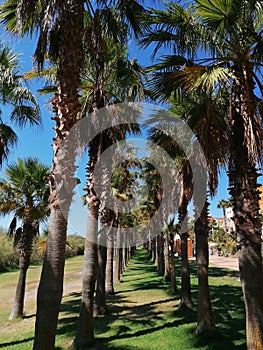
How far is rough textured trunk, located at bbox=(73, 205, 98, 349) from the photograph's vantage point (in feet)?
25.8

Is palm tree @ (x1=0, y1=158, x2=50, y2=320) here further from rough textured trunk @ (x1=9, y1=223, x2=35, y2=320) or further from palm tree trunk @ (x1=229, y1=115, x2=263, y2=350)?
palm tree trunk @ (x1=229, y1=115, x2=263, y2=350)

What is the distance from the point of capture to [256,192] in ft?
17.8

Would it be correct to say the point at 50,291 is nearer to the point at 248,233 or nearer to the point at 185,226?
the point at 248,233

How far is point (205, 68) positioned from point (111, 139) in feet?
13.0

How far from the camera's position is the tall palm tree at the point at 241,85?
5.05 metres

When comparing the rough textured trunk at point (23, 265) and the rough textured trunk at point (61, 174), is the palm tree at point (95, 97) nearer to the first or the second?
the rough textured trunk at point (61, 174)

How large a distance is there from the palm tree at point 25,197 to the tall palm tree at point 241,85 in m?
9.05

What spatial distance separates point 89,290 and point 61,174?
440 cm

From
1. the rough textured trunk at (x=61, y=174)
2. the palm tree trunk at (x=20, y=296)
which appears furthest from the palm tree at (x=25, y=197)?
the rough textured trunk at (x=61, y=174)

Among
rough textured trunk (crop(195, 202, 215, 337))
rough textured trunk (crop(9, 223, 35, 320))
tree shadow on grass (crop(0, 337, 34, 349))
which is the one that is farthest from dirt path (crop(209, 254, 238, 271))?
tree shadow on grass (crop(0, 337, 34, 349))

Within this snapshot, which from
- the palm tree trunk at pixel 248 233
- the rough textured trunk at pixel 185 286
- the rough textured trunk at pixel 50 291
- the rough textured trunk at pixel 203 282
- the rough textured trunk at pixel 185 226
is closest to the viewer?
the rough textured trunk at pixel 50 291

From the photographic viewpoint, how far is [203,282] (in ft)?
27.5

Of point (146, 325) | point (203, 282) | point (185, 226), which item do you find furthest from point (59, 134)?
point (185, 226)

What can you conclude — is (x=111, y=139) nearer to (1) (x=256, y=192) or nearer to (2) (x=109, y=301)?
(1) (x=256, y=192)
